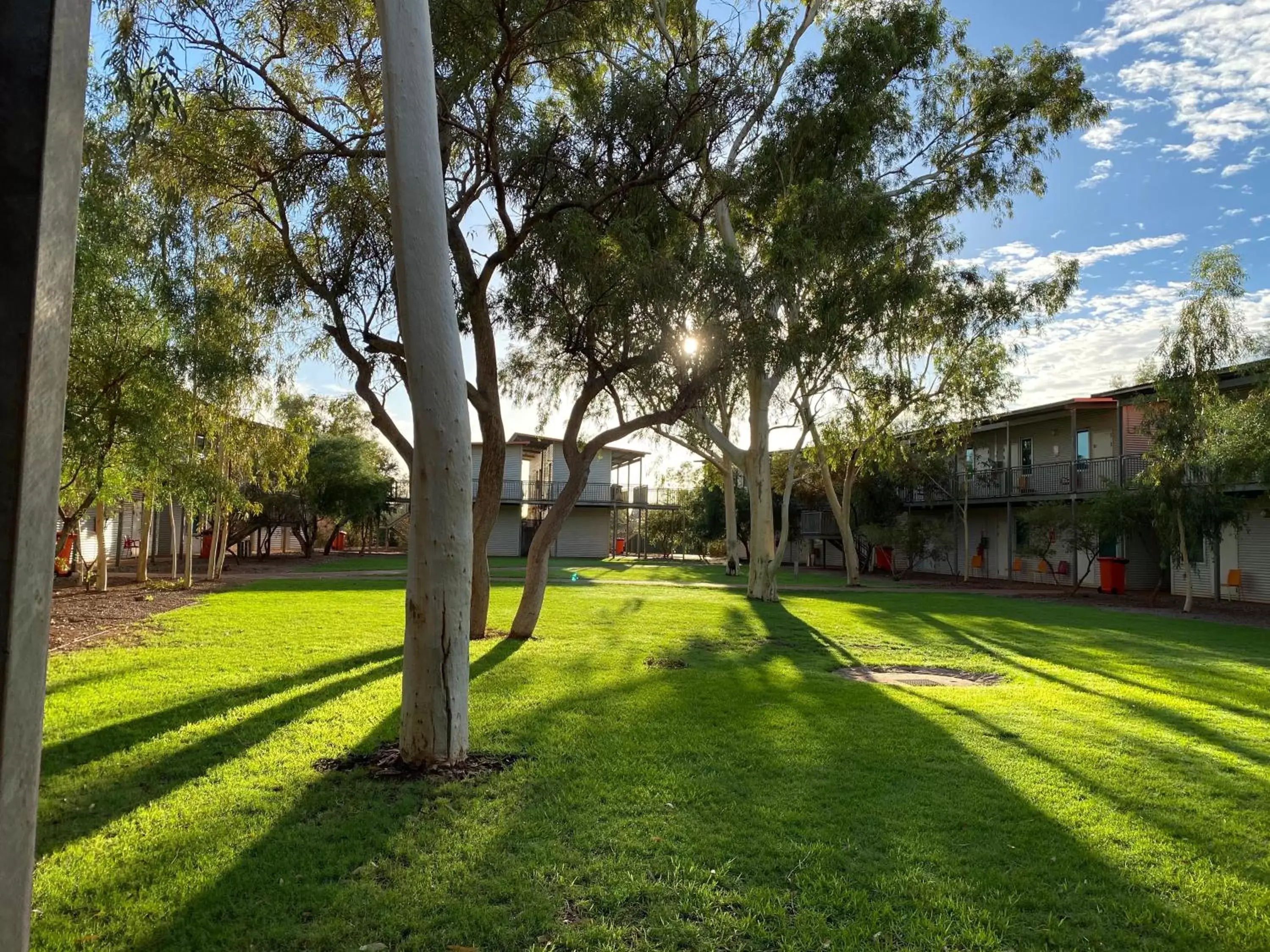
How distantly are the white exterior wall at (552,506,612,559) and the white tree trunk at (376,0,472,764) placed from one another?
36585 mm

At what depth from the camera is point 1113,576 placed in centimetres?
2527

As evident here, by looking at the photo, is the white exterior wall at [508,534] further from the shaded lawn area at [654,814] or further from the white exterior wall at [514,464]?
the shaded lawn area at [654,814]

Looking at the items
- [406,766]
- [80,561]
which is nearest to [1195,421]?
[406,766]

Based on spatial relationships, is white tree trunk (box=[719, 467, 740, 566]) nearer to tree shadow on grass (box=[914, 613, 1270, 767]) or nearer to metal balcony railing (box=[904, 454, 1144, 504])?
metal balcony railing (box=[904, 454, 1144, 504])

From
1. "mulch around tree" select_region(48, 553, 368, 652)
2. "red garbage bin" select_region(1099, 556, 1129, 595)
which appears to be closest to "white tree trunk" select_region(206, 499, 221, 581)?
"mulch around tree" select_region(48, 553, 368, 652)

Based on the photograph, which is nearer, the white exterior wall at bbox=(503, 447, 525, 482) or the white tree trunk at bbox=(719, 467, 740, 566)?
the white tree trunk at bbox=(719, 467, 740, 566)

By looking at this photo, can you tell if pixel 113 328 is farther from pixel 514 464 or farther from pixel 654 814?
pixel 514 464

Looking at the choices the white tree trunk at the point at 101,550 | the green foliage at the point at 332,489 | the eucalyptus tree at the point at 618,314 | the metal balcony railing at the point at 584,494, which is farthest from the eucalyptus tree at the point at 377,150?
the metal balcony railing at the point at 584,494

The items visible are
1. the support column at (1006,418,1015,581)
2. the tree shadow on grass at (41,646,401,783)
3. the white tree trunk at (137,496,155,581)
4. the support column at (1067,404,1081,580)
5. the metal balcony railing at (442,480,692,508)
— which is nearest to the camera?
the tree shadow on grass at (41,646,401,783)

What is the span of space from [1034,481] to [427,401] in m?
30.1

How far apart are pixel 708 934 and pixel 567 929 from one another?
565 millimetres

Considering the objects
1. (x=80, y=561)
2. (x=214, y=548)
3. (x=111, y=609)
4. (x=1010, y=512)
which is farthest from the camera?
(x=1010, y=512)

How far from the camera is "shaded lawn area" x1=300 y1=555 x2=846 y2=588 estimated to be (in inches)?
1072

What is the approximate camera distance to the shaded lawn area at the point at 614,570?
27.2 meters
